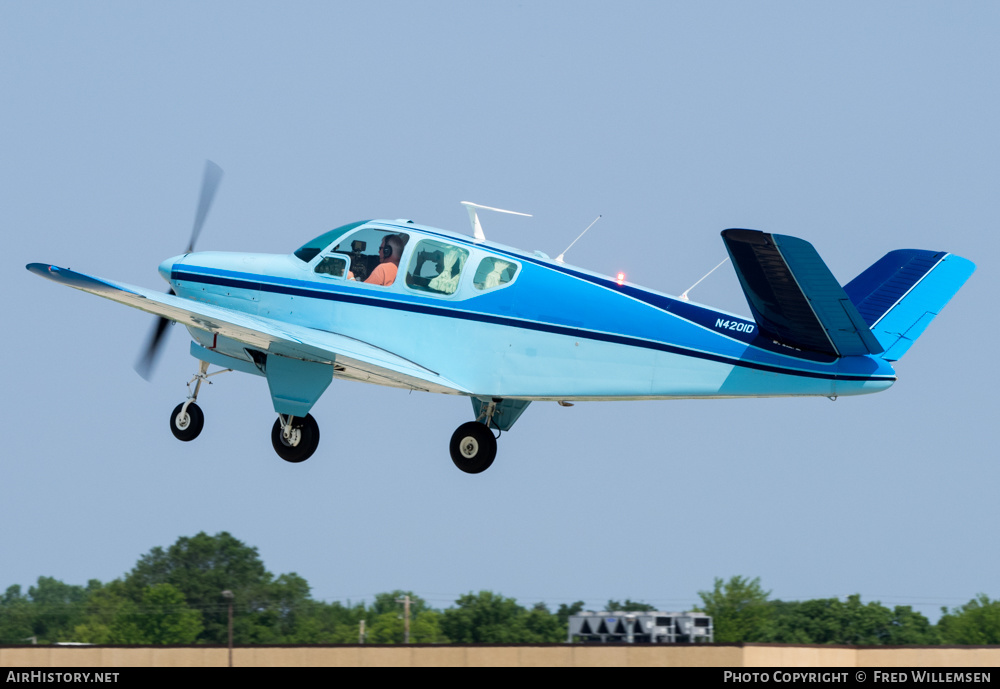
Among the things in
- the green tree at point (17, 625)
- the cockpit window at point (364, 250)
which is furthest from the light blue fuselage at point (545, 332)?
the green tree at point (17, 625)

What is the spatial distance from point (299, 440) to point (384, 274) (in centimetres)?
251

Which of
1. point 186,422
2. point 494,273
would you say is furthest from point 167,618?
point 494,273

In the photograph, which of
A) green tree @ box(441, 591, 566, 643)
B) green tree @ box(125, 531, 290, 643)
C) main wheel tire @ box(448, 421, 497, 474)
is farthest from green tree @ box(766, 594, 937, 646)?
main wheel tire @ box(448, 421, 497, 474)

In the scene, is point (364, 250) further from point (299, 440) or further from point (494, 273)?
point (299, 440)

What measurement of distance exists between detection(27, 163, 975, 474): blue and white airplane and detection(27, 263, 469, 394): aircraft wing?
0.03 m

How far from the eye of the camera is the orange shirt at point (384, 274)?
1716 cm

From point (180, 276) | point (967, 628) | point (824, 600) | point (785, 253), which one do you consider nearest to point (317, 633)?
point (824, 600)

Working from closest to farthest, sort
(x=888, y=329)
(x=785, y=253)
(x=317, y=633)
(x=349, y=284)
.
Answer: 1. (x=785, y=253)
2. (x=888, y=329)
3. (x=349, y=284)
4. (x=317, y=633)

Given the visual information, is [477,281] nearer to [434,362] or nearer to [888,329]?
[434,362]

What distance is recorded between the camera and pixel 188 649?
2311 centimetres

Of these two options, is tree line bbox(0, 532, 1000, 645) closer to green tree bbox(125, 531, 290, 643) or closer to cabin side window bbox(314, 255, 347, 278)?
green tree bbox(125, 531, 290, 643)

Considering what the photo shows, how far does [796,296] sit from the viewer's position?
14742mm
